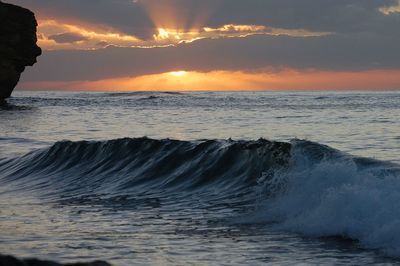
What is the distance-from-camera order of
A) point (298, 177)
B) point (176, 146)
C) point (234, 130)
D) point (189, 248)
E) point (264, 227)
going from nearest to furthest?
point (189, 248) < point (264, 227) < point (298, 177) < point (176, 146) < point (234, 130)

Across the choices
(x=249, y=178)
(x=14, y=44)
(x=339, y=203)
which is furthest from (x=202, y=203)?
(x=14, y=44)

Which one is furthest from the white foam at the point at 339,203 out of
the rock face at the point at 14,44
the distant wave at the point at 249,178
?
the rock face at the point at 14,44

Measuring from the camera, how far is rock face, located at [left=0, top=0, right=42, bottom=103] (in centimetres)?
6619

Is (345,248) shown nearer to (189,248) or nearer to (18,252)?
(189,248)

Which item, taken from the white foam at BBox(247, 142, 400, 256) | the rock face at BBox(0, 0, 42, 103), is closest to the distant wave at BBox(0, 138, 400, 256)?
the white foam at BBox(247, 142, 400, 256)

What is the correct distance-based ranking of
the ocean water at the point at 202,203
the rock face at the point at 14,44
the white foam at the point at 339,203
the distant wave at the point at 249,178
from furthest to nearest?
the rock face at the point at 14,44 < the distant wave at the point at 249,178 < the white foam at the point at 339,203 < the ocean water at the point at 202,203

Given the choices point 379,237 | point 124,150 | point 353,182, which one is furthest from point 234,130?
point 379,237

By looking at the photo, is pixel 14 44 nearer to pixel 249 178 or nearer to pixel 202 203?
pixel 249 178

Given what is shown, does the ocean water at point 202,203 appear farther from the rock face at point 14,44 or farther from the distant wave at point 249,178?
the rock face at point 14,44

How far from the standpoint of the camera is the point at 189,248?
9.29 meters

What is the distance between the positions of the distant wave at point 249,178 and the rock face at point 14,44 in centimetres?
4519

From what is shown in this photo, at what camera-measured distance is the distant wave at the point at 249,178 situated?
422 inches

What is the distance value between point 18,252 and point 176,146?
12189mm

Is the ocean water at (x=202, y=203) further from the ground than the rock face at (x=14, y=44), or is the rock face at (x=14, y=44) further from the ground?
the rock face at (x=14, y=44)
